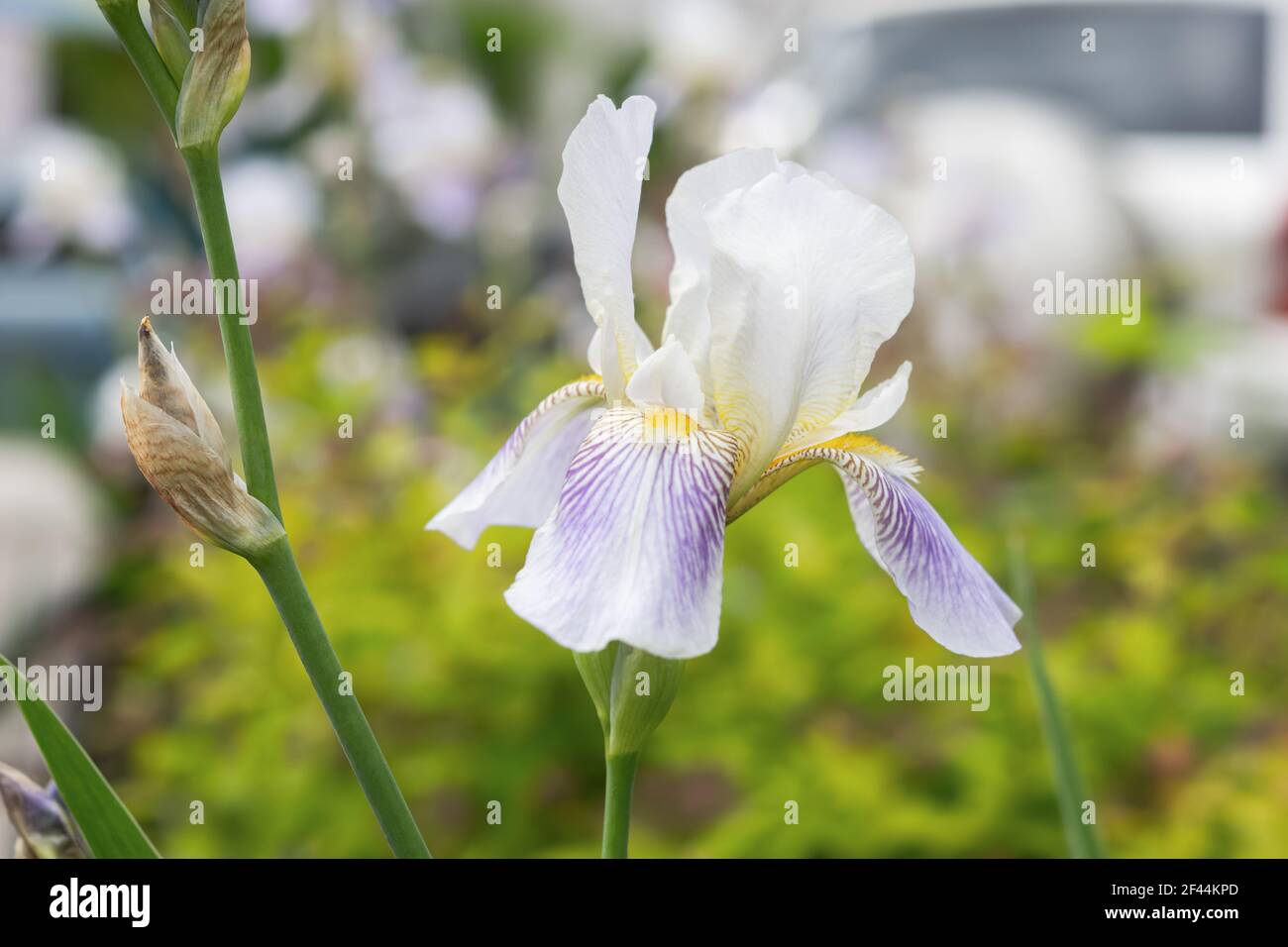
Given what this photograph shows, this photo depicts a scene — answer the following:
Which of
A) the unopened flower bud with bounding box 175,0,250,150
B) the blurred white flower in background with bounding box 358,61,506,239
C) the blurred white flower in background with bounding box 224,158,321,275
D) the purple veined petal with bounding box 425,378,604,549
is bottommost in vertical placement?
the purple veined petal with bounding box 425,378,604,549

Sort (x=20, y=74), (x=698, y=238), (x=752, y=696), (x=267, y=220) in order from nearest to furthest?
(x=698, y=238) → (x=752, y=696) → (x=267, y=220) → (x=20, y=74)

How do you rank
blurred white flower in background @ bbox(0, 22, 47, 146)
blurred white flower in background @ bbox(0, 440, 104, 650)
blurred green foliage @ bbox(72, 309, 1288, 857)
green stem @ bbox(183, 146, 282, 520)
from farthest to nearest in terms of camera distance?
blurred white flower in background @ bbox(0, 22, 47, 146) → blurred white flower in background @ bbox(0, 440, 104, 650) → blurred green foliage @ bbox(72, 309, 1288, 857) → green stem @ bbox(183, 146, 282, 520)

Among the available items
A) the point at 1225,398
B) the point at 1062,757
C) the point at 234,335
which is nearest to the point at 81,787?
the point at 234,335

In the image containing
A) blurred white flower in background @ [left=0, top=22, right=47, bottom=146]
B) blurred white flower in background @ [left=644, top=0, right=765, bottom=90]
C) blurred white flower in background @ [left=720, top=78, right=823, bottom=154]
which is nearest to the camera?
blurred white flower in background @ [left=720, top=78, right=823, bottom=154]

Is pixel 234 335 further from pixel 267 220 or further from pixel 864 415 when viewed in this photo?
pixel 267 220

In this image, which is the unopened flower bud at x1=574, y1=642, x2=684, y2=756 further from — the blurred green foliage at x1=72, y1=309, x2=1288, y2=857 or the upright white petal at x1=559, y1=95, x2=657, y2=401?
the blurred green foliage at x1=72, y1=309, x2=1288, y2=857

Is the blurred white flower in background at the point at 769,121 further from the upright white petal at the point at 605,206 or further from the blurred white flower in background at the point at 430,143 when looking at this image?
the upright white petal at the point at 605,206

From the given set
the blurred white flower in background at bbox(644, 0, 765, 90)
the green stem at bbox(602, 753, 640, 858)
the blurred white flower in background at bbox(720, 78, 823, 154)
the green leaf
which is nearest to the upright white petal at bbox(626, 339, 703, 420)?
the green stem at bbox(602, 753, 640, 858)
